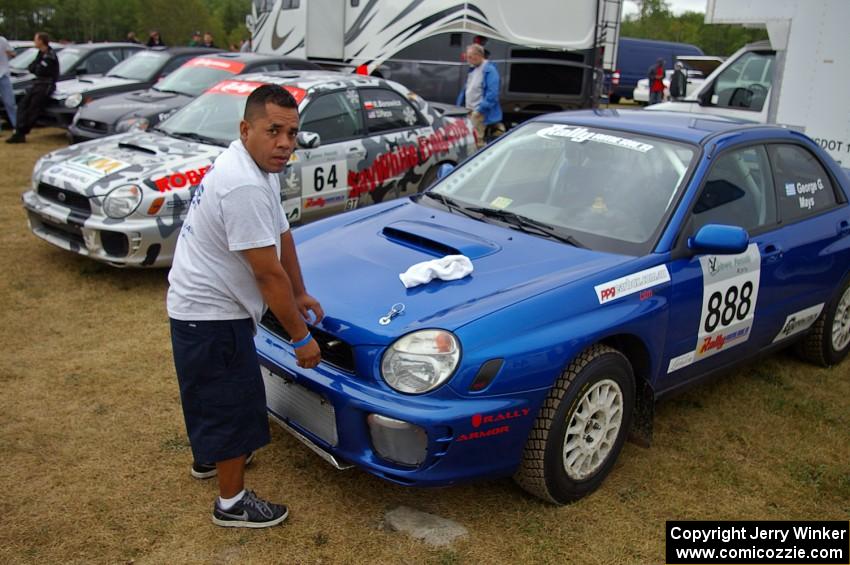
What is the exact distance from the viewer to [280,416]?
10.3 ft

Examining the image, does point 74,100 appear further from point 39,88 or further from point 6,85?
point 6,85

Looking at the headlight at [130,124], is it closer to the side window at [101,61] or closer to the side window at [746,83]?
the side window at [101,61]

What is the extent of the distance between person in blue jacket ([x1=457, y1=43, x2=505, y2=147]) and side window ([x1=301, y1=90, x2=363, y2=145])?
2828mm

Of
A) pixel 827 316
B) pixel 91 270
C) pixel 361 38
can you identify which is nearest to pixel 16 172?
pixel 91 270

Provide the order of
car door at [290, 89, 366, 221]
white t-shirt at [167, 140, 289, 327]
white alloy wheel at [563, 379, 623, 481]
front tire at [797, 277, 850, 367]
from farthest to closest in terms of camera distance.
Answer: car door at [290, 89, 366, 221], front tire at [797, 277, 850, 367], white alloy wheel at [563, 379, 623, 481], white t-shirt at [167, 140, 289, 327]

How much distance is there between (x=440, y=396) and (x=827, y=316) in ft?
9.97

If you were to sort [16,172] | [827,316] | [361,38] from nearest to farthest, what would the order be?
[827,316], [16,172], [361,38]

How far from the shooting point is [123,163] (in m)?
5.55

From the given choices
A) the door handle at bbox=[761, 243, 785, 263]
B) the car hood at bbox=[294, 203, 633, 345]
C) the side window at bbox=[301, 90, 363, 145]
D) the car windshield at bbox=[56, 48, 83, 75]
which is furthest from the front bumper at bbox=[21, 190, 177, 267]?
the car windshield at bbox=[56, 48, 83, 75]

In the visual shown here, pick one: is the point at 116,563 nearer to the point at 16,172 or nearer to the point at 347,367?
the point at 347,367

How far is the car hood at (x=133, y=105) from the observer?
8.67 metres

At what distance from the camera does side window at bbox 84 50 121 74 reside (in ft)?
43.2

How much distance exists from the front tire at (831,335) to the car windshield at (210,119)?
455cm

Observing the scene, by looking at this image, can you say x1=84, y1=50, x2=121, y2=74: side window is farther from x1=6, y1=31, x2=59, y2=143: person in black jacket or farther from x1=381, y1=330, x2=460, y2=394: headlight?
x1=381, y1=330, x2=460, y2=394: headlight
